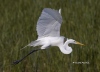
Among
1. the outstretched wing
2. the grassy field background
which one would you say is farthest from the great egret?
the grassy field background

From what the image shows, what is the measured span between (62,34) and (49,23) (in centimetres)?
121

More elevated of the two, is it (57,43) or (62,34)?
(57,43)

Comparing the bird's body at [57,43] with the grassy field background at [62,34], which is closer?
the bird's body at [57,43]

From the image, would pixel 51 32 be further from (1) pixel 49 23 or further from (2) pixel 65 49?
(2) pixel 65 49

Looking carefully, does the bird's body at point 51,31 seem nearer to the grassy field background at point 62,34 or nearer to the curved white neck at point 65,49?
the curved white neck at point 65,49

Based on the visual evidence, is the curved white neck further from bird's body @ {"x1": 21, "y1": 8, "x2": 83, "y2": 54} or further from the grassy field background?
the grassy field background

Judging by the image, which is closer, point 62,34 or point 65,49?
point 65,49

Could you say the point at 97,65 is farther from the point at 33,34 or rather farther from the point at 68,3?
the point at 68,3

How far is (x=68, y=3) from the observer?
19.3 ft

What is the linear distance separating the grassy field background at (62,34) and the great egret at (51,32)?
47 cm

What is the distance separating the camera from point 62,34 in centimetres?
460

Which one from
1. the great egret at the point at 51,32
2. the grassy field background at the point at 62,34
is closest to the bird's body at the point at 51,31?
the great egret at the point at 51,32

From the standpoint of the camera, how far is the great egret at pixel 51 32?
3330 mm

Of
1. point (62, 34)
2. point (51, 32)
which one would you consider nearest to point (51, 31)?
point (51, 32)
